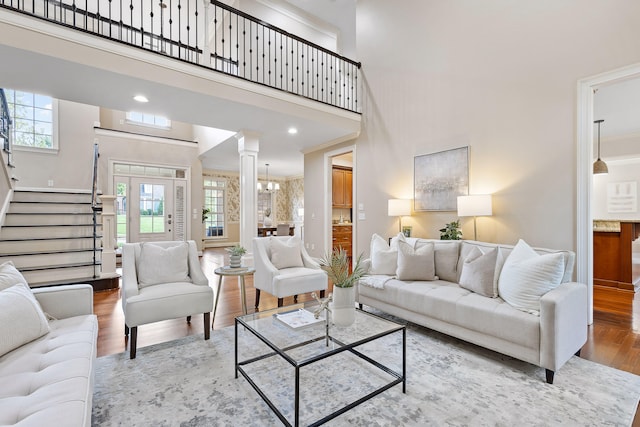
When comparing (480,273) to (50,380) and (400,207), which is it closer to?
(400,207)

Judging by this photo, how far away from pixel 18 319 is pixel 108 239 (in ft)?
11.6

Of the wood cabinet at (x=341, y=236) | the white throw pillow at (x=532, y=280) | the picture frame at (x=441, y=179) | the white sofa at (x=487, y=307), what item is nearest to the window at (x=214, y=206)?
the wood cabinet at (x=341, y=236)

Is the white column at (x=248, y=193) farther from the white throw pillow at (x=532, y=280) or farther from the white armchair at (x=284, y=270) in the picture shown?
the white throw pillow at (x=532, y=280)

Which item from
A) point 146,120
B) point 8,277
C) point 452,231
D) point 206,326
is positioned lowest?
point 206,326

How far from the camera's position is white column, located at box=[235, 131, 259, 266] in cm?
531

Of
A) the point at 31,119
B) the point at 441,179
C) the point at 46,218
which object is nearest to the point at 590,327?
the point at 441,179

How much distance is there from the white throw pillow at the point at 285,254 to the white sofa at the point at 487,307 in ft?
2.96

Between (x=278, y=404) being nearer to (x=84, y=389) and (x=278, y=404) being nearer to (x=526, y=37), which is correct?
(x=84, y=389)

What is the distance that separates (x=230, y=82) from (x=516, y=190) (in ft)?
12.4

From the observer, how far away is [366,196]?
5.38 metres

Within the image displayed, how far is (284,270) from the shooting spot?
361cm

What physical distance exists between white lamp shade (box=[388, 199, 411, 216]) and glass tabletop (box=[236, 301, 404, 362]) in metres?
2.60

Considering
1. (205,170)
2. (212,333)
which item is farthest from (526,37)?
(205,170)

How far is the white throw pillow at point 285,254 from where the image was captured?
145 inches
